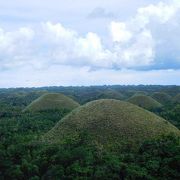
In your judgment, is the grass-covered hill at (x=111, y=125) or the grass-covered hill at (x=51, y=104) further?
the grass-covered hill at (x=51, y=104)

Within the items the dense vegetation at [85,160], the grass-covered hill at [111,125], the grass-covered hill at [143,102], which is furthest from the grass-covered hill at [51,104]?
the dense vegetation at [85,160]

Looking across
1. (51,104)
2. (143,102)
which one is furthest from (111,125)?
(143,102)

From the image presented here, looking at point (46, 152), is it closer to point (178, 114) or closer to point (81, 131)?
point (81, 131)

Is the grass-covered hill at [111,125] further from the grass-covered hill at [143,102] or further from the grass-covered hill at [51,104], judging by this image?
the grass-covered hill at [143,102]

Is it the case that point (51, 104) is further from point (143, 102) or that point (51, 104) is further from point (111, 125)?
point (111, 125)

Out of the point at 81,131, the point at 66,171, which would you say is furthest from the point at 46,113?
the point at 66,171

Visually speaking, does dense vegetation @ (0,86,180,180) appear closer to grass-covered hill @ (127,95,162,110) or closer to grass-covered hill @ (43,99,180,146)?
grass-covered hill @ (43,99,180,146)
